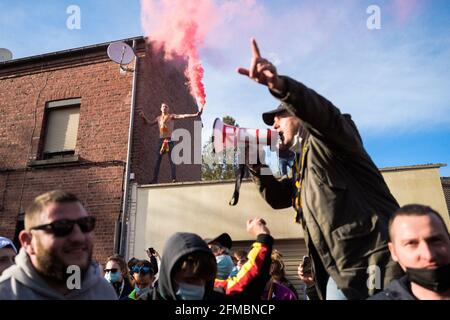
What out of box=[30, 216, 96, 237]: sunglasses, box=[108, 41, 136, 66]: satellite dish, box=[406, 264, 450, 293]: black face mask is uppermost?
box=[108, 41, 136, 66]: satellite dish

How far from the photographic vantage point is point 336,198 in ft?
7.63

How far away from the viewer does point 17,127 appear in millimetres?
11141

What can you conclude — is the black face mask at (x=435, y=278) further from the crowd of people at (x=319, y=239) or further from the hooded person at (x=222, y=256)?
the hooded person at (x=222, y=256)

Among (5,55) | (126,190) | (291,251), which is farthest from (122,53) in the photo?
(291,251)

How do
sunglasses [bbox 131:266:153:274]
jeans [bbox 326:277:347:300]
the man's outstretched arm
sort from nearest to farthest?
jeans [bbox 326:277:347:300] < sunglasses [bbox 131:266:153:274] < the man's outstretched arm

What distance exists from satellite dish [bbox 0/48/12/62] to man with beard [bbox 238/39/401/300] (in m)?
13.2

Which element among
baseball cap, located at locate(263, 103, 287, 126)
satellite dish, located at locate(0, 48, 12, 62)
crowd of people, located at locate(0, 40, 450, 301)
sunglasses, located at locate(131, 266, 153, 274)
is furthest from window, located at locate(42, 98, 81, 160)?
crowd of people, located at locate(0, 40, 450, 301)

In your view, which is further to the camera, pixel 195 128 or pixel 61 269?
pixel 195 128

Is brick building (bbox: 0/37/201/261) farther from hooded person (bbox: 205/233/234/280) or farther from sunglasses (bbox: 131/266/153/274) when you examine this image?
hooded person (bbox: 205/233/234/280)

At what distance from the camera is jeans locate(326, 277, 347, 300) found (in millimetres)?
2298

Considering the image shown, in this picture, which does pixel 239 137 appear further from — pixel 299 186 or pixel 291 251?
pixel 291 251
